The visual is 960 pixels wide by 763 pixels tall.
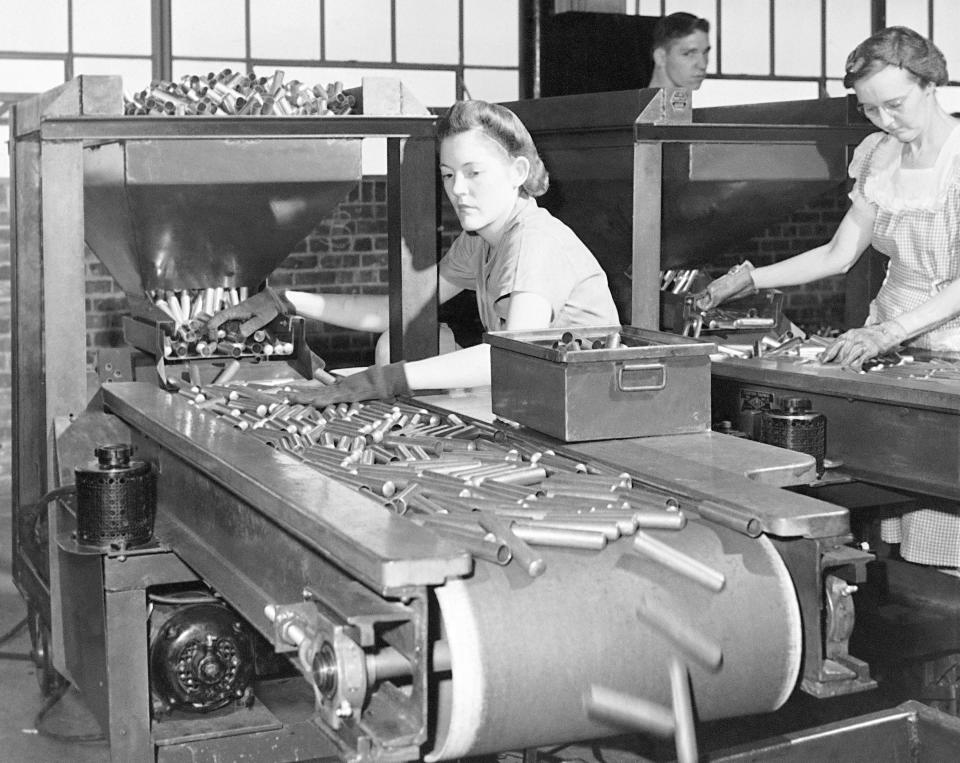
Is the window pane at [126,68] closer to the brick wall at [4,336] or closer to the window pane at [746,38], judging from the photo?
the brick wall at [4,336]

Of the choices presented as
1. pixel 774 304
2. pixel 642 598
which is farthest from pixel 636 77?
pixel 642 598

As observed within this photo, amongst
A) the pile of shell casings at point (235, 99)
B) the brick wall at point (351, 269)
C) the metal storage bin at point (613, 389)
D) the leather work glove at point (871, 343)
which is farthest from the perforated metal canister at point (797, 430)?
the brick wall at point (351, 269)

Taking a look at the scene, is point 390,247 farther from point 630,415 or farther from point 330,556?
point 330,556

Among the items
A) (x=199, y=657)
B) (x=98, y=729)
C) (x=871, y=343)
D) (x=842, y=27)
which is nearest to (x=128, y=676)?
(x=199, y=657)

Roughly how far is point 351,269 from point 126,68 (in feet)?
5.75

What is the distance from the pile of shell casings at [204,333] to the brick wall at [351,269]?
3.26 meters

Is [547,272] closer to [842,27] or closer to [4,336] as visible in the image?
[4,336]

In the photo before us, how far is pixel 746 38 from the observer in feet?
29.8

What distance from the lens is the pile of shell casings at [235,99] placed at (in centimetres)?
394

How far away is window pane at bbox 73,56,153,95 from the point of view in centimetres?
754

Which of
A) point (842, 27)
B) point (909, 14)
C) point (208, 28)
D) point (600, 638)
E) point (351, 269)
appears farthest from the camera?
point (909, 14)

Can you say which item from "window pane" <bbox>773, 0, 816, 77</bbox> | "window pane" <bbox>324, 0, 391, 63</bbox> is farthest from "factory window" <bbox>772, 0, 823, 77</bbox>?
"window pane" <bbox>324, 0, 391, 63</bbox>

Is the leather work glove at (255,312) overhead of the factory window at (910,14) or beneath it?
beneath

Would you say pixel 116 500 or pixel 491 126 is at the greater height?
pixel 491 126
